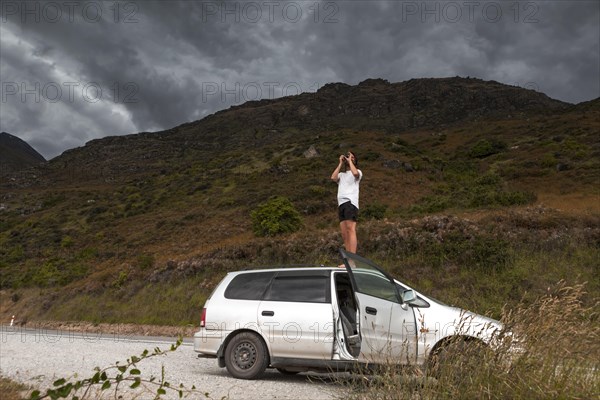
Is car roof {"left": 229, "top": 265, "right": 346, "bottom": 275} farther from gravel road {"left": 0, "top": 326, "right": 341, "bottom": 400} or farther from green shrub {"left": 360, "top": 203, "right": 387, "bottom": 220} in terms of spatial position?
green shrub {"left": 360, "top": 203, "right": 387, "bottom": 220}

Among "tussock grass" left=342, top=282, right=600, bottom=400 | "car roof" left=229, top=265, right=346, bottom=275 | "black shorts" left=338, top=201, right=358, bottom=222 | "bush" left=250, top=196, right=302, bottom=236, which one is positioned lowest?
"tussock grass" left=342, top=282, right=600, bottom=400

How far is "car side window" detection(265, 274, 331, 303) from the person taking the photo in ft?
23.3

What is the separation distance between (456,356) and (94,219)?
50840mm

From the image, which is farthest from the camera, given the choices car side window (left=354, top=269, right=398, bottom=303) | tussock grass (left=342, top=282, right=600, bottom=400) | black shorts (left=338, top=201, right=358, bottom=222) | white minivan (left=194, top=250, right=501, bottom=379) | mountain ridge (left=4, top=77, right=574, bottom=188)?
mountain ridge (left=4, top=77, right=574, bottom=188)

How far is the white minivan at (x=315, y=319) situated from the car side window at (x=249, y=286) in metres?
0.02

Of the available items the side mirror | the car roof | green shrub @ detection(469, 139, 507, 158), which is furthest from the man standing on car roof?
green shrub @ detection(469, 139, 507, 158)

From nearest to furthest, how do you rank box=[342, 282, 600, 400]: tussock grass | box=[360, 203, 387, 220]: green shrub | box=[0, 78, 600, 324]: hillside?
box=[342, 282, 600, 400]: tussock grass, box=[0, 78, 600, 324]: hillside, box=[360, 203, 387, 220]: green shrub

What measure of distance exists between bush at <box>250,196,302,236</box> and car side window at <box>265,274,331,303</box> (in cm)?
1801

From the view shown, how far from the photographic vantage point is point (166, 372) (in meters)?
7.44

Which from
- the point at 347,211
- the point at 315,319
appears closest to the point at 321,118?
the point at 347,211

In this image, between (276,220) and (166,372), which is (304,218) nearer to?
(276,220)

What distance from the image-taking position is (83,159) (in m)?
107

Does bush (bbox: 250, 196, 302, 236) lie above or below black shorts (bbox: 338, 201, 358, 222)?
above

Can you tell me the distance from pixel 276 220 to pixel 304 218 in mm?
6091
